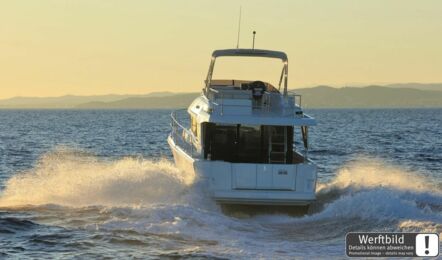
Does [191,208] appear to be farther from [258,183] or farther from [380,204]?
[380,204]

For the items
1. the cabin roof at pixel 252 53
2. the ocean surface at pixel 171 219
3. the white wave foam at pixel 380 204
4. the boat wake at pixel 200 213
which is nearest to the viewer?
the ocean surface at pixel 171 219

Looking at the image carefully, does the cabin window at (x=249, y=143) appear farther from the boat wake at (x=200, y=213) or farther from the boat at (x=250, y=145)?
the boat wake at (x=200, y=213)

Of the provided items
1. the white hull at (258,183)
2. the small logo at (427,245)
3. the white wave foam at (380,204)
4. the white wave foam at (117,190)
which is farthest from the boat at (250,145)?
the small logo at (427,245)

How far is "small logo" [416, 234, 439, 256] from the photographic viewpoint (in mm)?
12531

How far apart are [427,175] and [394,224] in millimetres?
14766

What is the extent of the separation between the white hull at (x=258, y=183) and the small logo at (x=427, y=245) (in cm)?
457

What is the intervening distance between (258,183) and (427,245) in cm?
562

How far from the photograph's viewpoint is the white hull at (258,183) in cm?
1756

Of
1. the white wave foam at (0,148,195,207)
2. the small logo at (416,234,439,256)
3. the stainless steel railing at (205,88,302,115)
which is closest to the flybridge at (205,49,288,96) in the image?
the stainless steel railing at (205,88,302,115)

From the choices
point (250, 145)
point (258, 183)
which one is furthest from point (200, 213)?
point (250, 145)

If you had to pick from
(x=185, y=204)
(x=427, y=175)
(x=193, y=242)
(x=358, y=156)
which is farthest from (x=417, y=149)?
(x=193, y=242)

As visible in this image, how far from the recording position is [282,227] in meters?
Answer: 16.2

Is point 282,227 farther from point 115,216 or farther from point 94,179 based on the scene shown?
point 94,179

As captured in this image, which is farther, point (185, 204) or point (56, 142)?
point (56, 142)
